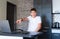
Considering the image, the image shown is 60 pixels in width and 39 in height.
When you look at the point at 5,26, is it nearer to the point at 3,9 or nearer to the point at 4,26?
the point at 4,26

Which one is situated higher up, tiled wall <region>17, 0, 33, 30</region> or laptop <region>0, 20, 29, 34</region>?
tiled wall <region>17, 0, 33, 30</region>

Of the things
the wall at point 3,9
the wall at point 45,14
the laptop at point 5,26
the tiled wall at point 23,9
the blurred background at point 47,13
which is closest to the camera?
the laptop at point 5,26

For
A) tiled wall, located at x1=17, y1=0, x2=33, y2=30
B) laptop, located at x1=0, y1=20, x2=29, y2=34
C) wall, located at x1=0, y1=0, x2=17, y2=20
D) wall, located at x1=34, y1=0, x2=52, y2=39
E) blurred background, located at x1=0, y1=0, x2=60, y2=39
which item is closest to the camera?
laptop, located at x1=0, y1=20, x2=29, y2=34

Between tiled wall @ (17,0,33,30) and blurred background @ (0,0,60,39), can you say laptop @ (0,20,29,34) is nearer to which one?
blurred background @ (0,0,60,39)

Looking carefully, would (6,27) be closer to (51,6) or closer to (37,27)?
(37,27)

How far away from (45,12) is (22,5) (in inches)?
58.3

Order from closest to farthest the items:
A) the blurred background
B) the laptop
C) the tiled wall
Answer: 1. the laptop
2. the blurred background
3. the tiled wall

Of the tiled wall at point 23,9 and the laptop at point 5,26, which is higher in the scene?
the tiled wall at point 23,9

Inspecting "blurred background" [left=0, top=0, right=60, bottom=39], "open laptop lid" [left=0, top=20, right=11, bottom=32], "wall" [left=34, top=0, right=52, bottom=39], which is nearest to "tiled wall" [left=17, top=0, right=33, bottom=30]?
"blurred background" [left=0, top=0, right=60, bottom=39]

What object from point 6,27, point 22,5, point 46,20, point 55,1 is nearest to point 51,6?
point 55,1

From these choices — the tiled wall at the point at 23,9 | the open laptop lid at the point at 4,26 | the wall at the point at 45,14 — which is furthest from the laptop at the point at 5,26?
the tiled wall at the point at 23,9

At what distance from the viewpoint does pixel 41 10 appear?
16.6 feet

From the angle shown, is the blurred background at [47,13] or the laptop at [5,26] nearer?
the laptop at [5,26]

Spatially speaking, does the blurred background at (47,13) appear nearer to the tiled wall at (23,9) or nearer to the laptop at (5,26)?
the tiled wall at (23,9)
